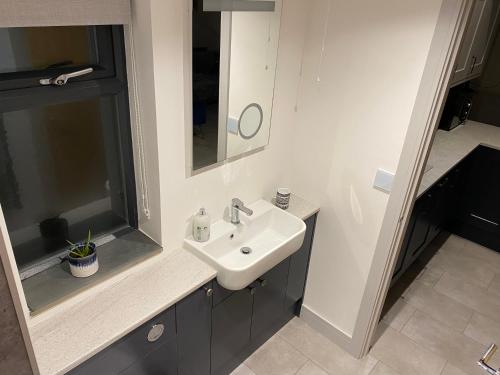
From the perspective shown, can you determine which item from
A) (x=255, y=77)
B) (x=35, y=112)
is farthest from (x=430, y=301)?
(x=35, y=112)

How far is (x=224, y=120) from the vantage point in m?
1.89

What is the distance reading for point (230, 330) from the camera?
2.05 meters

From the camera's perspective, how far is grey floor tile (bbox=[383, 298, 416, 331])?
8.68ft

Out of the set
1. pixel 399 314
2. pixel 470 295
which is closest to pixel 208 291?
pixel 399 314

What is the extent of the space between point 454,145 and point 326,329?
5.91 ft

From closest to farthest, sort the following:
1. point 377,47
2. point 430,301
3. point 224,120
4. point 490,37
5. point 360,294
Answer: point 377,47 < point 224,120 < point 360,294 < point 430,301 < point 490,37

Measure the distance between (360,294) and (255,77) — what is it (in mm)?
1335

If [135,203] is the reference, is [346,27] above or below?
above

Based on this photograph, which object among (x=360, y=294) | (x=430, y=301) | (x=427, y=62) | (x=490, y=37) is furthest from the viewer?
(x=490, y=37)

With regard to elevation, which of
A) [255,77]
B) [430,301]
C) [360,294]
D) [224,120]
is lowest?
[430,301]

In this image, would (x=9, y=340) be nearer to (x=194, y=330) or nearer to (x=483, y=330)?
(x=194, y=330)

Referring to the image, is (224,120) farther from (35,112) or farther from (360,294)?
(360,294)

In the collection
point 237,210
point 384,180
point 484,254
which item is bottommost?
point 484,254

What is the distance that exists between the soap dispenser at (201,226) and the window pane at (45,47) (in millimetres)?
787
